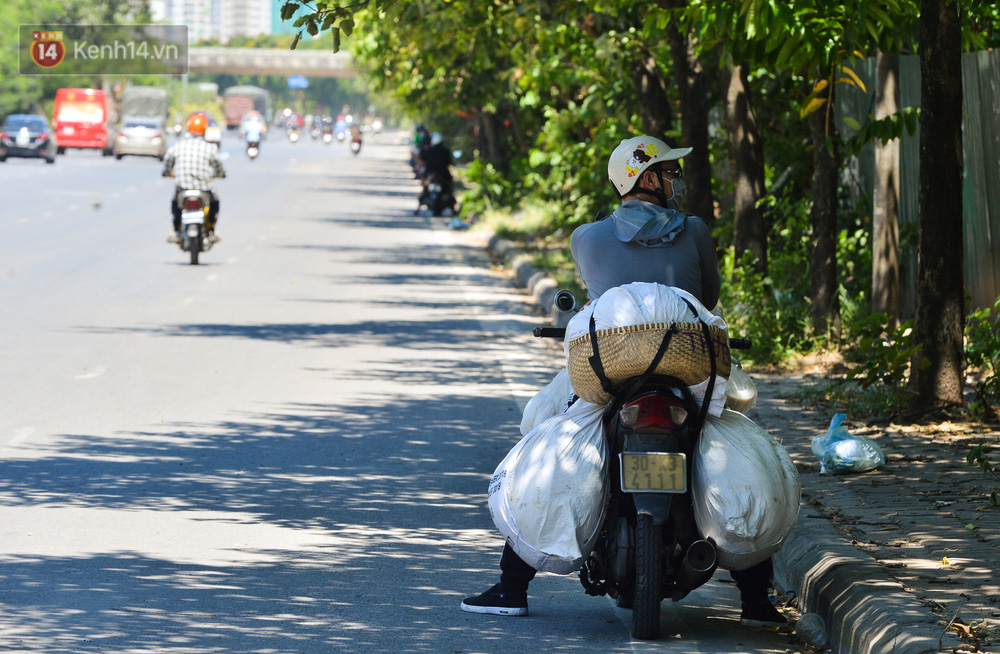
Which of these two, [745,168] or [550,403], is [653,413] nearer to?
[550,403]

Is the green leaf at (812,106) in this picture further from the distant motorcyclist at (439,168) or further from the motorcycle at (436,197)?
the motorcycle at (436,197)

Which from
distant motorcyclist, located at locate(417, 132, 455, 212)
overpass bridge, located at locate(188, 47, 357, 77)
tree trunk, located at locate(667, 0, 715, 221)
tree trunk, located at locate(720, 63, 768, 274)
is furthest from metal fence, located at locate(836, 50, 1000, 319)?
overpass bridge, located at locate(188, 47, 357, 77)

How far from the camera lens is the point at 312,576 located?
19.0ft

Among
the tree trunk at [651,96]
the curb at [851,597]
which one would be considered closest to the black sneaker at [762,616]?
the curb at [851,597]

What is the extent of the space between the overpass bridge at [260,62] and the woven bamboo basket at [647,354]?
13553cm

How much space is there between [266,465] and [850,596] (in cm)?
380

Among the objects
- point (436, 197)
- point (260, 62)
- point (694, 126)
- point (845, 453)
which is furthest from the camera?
point (260, 62)

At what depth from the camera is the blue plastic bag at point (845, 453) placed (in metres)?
7.24

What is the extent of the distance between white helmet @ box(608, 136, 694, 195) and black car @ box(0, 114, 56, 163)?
49.5m

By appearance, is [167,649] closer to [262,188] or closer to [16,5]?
[262,188]

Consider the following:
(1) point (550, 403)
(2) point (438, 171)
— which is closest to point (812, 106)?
(1) point (550, 403)

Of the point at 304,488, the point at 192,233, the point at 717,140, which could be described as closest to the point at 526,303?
the point at 717,140

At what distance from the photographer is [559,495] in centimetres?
497

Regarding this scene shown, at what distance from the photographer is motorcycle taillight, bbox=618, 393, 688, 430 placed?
4.87 m
